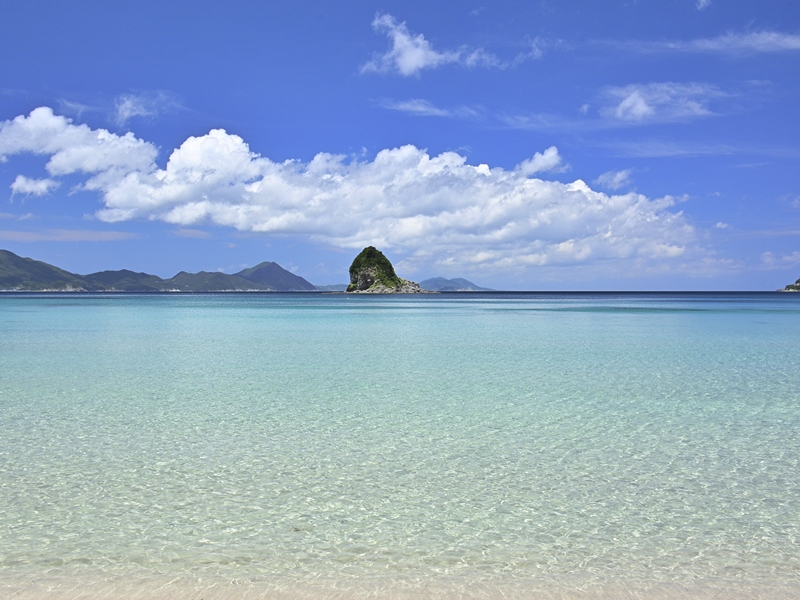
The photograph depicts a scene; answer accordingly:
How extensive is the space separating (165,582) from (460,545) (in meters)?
3.17

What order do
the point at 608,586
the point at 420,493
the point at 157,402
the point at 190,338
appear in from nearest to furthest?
the point at 608,586 < the point at 420,493 < the point at 157,402 < the point at 190,338

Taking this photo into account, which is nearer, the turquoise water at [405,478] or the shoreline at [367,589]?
the shoreline at [367,589]

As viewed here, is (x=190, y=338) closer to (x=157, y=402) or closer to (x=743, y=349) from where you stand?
(x=157, y=402)

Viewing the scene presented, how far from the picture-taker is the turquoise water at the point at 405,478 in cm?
631

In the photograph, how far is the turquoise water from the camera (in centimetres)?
631

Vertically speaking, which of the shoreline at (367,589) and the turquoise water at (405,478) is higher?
the turquoise water at (405,478)

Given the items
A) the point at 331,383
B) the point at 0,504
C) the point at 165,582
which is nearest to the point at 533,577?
the point at 165,582

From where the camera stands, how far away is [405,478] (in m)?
9.03

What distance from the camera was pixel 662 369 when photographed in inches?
859

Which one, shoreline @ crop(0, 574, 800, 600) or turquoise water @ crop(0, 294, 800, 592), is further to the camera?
turquoise water @ crop(0, 294, 800, 592)

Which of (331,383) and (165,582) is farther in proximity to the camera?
(331,383)

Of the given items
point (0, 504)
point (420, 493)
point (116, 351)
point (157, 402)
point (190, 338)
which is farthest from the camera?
point (190, 338)

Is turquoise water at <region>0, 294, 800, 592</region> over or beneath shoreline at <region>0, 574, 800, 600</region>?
over

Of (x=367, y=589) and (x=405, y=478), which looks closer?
(x=367, y=589)
